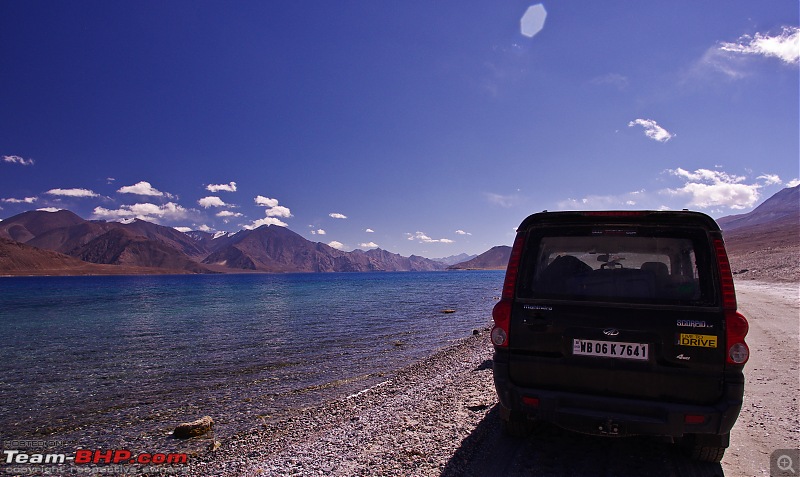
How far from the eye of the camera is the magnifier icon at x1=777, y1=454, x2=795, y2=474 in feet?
15.5

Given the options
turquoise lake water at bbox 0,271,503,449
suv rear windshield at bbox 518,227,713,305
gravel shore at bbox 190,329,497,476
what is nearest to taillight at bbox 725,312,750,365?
suv rear windshield at bbox 518,227,713,305

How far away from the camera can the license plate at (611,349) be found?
13.7ft

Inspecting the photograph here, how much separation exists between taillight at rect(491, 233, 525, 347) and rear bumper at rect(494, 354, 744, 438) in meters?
0.36

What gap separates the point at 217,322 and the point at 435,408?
2551cm

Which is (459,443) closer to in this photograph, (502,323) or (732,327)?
(502,323)

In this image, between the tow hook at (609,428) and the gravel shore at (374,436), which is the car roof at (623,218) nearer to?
the tow hook at (609,428)

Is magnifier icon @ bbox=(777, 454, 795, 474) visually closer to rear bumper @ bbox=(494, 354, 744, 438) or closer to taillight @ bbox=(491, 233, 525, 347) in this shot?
rear bumper @ bbox=(494, 354, 744, 438)

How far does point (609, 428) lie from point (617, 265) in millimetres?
1963

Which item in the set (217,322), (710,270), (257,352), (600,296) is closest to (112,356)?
(257,352)

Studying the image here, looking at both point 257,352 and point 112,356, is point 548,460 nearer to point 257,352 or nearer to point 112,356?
point 257,352

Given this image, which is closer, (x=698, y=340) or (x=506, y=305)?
(x=698, y=340)
